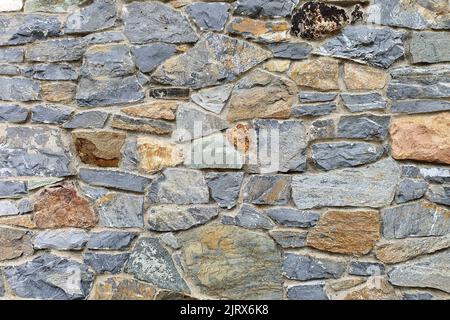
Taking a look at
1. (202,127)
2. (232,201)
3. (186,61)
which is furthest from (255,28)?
(232,201)

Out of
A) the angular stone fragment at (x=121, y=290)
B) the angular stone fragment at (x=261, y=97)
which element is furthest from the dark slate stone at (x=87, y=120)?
the angular stone fragment at (x=121, y=290)

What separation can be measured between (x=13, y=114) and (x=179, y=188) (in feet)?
2.78

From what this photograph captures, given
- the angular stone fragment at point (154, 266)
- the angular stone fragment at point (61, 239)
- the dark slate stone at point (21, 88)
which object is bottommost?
the angular stone fragment at point (154, 266)

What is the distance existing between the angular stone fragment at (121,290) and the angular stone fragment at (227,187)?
508 mm

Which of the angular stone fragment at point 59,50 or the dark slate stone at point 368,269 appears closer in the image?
the dark slate stone at point 368,269

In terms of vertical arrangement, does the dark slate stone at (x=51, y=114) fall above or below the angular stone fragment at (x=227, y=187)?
above

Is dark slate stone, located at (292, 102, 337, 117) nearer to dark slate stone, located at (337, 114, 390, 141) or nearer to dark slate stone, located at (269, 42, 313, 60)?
dark slate stone, located at (337, 114, 390, 141)

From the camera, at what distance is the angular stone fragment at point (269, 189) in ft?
7.78

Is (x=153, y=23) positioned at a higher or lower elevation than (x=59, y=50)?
higher

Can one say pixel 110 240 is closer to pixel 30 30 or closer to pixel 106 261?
pixel 106 261

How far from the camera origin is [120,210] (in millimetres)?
2428

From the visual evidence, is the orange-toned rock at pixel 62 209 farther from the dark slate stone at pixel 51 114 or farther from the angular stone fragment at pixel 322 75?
the angular stone fragment at pixel 322 75

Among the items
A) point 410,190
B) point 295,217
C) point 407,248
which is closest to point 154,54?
point 295,217

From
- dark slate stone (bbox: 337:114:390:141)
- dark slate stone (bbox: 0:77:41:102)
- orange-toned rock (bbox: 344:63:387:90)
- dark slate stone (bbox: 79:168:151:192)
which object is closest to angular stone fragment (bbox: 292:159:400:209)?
dark slate stone (bbox: 337:114:390:141)
